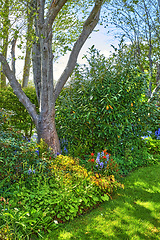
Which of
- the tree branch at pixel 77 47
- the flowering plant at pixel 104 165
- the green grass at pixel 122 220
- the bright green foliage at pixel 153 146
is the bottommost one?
the green grass at pixel 122 220

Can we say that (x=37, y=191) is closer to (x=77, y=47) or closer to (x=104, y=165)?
(x=104, y=165)

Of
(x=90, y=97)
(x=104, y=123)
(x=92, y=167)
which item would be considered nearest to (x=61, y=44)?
(x=90, y=97)

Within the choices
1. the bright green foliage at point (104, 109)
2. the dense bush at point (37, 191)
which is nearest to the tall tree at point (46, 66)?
the bright green foliage at point (104, 109)

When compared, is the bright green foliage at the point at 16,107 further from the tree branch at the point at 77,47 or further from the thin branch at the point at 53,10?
the thin branch at the point at 53,10

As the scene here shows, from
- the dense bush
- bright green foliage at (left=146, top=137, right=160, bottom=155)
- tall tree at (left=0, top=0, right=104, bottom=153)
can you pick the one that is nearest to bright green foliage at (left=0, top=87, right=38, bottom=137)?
tall tree at (left=0, top=0, right=104, bottom=153)

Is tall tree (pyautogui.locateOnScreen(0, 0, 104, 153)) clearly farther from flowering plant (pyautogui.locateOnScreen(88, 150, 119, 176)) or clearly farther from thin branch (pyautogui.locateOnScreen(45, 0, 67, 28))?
flowering plant (pyautogui.locateOnScreen(88, 150, 119, 176))

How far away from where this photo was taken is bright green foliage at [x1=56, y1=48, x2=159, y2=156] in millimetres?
4691

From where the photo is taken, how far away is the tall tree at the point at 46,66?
443 centimetres

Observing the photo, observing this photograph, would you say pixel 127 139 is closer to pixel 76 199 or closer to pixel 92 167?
pixel 92 167

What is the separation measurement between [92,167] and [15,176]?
1.51 m

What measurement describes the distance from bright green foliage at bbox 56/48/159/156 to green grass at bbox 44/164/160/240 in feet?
4.12

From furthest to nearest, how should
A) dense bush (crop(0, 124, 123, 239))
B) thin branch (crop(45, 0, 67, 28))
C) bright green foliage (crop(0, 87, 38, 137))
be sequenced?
bright green foliage (crop(0, 87, 38, 137)) < thin branch (crop(45, 0, 67, 28)) < dense bush (crop(0, 124, 123, 239))

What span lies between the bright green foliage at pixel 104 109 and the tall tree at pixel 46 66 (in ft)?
1.24

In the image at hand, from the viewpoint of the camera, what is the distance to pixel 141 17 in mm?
8008
